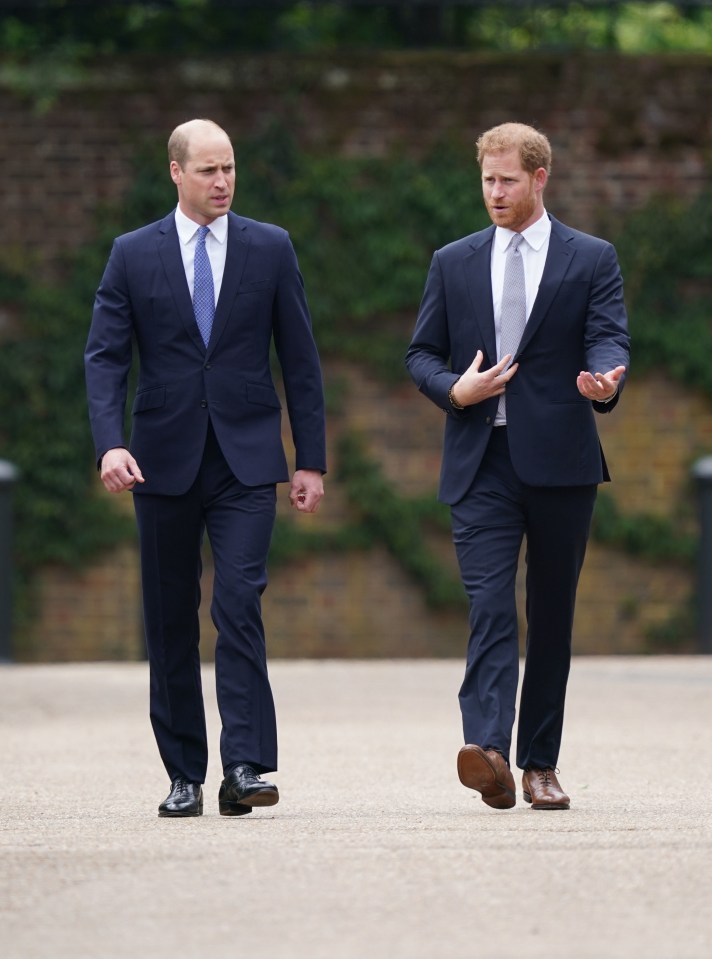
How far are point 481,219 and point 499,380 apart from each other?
22.7ft

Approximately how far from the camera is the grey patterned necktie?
5.63m

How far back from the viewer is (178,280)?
18.3ft

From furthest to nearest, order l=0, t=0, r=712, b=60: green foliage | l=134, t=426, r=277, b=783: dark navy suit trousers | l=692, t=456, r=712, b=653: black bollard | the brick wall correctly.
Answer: l=0, t=0, r=712, b=60: green foliage
the brick wall
l=692, t=456, r=712, b=653: black bollard
l=134, t=426, r=277, b=783: dark navy suit trousers

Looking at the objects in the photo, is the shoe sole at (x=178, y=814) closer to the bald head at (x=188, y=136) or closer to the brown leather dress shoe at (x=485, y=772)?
the brown leather dress shoe at (x=485, y=772)

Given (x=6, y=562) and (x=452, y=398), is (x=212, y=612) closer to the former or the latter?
(x=452, y=398)

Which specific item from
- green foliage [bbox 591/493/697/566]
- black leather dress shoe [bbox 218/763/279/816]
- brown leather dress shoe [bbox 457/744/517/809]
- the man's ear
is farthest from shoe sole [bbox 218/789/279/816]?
green foliage [bbox 591/493/697/566]

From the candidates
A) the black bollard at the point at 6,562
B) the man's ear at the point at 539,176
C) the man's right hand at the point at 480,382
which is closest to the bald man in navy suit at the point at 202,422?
the man's right hand at the point at 480,382

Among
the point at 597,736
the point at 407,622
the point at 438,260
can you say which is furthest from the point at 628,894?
the point at 407,622

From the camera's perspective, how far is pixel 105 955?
145 inches

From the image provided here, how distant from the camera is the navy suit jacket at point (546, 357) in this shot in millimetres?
5578

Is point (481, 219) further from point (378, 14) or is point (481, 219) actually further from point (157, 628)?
point (157, 628)

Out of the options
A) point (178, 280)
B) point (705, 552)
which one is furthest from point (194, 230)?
point (705, 552)

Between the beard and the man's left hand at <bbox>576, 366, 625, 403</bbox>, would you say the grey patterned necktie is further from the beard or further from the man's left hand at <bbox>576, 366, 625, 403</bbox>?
the man's left hand at <bbox>576, 366, 625, 403</bbox>

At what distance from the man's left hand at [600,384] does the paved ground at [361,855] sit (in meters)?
1.12
